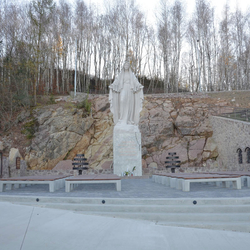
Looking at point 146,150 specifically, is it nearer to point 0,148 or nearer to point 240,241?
point 0,148

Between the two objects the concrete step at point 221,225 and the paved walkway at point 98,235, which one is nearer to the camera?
the paved walkway at point 98,235

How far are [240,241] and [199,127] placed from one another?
46.2ft

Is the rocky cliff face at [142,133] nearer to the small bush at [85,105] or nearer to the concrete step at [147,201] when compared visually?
the small bush at [85,105]

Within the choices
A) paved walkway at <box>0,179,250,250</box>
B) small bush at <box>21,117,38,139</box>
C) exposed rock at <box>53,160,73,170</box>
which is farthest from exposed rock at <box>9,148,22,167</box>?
paved walkway at <box>0,179,250,250</box>

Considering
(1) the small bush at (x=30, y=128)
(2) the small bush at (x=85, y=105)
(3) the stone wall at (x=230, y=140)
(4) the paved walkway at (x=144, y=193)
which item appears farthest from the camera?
(2) the small bush at (x=85, y=105)

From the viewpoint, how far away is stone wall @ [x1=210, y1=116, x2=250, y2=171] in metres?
11.9

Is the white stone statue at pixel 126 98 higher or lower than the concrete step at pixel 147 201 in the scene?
higher

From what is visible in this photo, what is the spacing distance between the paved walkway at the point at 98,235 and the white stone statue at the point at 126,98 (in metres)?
8.00

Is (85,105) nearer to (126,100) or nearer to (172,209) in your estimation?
(126,100)

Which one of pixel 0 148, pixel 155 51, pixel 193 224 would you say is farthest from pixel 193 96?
pixel 193 224

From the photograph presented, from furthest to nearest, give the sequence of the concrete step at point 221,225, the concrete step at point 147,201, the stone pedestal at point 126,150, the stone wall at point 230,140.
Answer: the stone wall at point 230,140, the stone pedestal at point 126,150, the concrete step at point 147,201, the concrete step at point 221,225

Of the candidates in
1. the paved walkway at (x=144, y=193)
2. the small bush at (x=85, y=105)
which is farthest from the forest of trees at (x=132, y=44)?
the paved walkway at (x=144, y=193)

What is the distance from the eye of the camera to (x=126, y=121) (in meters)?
11.5

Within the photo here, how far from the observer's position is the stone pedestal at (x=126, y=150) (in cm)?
1086
